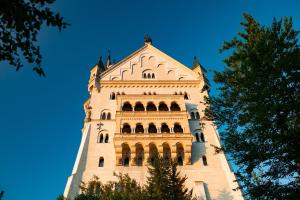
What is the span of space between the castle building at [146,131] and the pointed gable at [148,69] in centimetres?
15

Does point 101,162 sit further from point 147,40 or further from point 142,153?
point 147,40

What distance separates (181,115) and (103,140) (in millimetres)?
9390

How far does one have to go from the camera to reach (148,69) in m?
39.4

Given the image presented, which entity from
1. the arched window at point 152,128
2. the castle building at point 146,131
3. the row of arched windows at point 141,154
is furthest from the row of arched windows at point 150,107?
the row of arched windows at point 141,154

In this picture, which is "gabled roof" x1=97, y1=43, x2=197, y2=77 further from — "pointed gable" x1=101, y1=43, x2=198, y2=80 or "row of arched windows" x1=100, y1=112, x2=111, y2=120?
"row of arched windows" x1=100, y1=112, x2=111, y2=120

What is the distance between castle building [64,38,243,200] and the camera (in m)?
26.4

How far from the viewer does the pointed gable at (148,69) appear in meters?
38.3

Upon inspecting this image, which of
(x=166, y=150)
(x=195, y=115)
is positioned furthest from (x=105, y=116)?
(x=195, y=115)

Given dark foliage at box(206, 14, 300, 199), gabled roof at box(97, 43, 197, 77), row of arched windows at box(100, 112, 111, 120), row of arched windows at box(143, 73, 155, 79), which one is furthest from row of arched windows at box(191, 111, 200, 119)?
dark foliage at box(206, 14, 300, 199)

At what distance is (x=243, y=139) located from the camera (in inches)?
540

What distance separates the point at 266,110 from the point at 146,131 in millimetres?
18094

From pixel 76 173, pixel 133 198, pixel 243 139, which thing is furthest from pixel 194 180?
pixel 243 139

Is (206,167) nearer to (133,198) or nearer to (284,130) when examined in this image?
(133,198)

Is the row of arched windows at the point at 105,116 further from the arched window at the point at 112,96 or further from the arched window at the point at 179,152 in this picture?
the arched window at the point at 179,152
